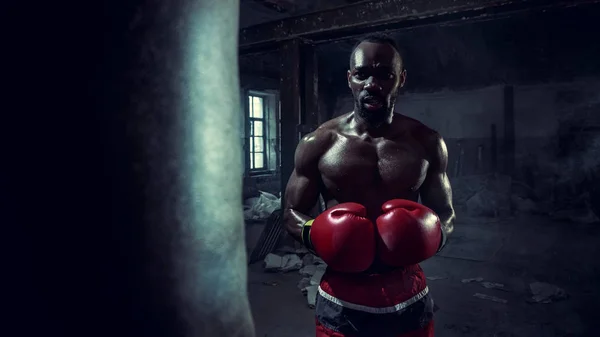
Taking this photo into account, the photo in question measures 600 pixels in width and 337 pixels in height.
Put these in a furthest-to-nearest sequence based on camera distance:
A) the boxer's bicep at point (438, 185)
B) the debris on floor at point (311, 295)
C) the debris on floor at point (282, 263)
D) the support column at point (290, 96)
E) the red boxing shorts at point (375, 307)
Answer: the debris on floor at point (282, 263)
the support column at point (290, 96)
the debris on floor at point (311, 295)
the boxer's bicep at point (438, 185)
the red boxing shorts at point (375, 307)

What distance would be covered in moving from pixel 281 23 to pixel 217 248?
446 cm

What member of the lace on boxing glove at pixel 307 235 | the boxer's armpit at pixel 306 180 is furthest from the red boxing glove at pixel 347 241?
the boxer's armpit at pixel 306 180

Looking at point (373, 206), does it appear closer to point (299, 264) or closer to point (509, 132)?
point (299, 264)

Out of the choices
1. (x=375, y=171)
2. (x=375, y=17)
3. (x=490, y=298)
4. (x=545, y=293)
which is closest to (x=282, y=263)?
(x=490, y=298)

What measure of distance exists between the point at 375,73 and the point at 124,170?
1.42 m

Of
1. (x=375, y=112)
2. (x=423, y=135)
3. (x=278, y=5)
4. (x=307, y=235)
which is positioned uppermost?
(x=278, y=5)

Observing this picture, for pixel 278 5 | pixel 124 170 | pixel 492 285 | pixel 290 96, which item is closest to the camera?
pixel 124 170

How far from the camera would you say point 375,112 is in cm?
193

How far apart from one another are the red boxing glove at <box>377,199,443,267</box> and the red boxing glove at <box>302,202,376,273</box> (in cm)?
5

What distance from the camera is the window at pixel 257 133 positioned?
10.5 metres

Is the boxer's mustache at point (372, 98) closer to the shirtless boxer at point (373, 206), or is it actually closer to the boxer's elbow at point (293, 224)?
the shirtless boxer at point (373, 206)

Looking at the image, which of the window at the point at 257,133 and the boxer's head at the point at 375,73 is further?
the window at the point at 257,133

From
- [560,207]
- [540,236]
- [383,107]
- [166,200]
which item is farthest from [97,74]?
[560,207]

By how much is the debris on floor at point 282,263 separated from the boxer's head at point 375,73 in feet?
11.9
